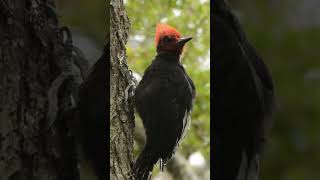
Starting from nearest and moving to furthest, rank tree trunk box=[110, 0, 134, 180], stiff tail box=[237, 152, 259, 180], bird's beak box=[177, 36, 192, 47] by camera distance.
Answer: stiff tail box=[237, 152, 259, 180]
bird's beak box=[177, 36, 192, 47]
tree trunk box=[110, 0, 134, 180]

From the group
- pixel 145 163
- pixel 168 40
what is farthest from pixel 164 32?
pixel 145 163

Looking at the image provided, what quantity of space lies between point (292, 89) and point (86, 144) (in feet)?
2.56

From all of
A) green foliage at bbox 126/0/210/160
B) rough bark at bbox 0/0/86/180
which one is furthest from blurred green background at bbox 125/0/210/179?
rough bark at bbox 0/0/86/180

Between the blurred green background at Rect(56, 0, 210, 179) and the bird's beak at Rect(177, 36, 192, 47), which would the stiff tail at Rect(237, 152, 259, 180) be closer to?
the blurred green background at Rect(56, 0, 210, 179)

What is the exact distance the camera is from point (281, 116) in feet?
5.25

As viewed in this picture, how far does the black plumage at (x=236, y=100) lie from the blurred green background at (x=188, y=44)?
32 millimetres

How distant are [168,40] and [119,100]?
309 mm

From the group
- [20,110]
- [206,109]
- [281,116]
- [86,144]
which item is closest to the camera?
[20,110]

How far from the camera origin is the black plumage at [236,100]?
1.64 m

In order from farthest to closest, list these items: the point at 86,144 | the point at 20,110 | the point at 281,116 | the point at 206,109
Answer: the point at 86,144 < the point at 206,109 < the point at 281,116 < the point at 20,110

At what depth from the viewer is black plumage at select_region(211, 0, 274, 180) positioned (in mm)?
1642

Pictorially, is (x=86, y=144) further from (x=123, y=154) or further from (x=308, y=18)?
(x=308, y=18)

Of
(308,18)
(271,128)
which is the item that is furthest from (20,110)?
(308,18)

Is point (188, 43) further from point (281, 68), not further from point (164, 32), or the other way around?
point (281, 68)
